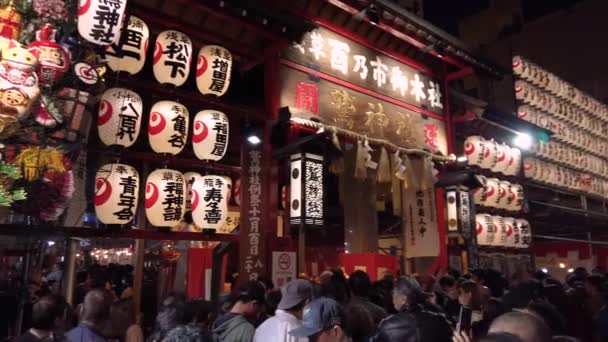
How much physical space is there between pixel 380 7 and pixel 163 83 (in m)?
6.50

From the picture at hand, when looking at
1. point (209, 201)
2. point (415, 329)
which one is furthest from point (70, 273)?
point (415, 329)

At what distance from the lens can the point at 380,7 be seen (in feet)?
39.7

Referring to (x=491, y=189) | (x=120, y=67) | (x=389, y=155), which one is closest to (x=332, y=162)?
(x=389, y=155)

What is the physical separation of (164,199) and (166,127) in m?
1.32

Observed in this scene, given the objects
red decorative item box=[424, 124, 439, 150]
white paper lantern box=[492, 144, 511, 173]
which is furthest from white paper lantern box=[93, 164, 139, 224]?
white paper lantern box=[492, 144, 511, 173]

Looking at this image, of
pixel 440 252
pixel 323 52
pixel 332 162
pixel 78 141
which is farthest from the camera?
pixel 440 252

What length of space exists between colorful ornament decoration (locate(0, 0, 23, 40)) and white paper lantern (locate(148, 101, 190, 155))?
2.39 meters

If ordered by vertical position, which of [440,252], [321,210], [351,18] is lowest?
[440,252]

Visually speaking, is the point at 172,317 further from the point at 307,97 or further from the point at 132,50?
the point at 307,97

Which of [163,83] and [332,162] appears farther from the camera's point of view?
[332,162]

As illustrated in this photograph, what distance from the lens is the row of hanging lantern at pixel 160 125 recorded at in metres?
7.66

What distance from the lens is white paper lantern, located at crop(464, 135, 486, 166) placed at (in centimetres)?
1574

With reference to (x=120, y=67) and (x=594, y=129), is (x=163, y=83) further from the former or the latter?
(x=594, y=129)

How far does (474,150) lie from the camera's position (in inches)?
621
